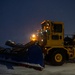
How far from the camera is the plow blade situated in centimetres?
1438

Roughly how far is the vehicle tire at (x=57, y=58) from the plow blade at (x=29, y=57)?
6.32 ft

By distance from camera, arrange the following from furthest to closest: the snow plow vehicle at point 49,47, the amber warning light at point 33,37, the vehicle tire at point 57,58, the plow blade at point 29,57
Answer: the amber warning light at point 33,37 → the vehicle tire at point 57,58 → the snow plow vehicle at point 49,47 → the plow blade at point 29,57

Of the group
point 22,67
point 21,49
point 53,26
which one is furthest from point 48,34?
point 22,67

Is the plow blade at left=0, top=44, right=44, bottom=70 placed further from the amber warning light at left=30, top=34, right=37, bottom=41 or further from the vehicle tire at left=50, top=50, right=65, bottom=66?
the amber warning light at left=30, top=34, right=37, bottom=41

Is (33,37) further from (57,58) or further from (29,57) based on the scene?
(29,57)

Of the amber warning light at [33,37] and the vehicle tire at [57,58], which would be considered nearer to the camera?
the vehicle tire at [57,58]

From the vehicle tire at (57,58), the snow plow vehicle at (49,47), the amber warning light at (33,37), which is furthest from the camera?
the amber warning light at (33,37)

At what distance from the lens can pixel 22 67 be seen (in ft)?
47.3

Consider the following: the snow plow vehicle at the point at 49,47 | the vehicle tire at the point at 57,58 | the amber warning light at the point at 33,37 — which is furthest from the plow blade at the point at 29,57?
the amber warning light at the point at 33,37

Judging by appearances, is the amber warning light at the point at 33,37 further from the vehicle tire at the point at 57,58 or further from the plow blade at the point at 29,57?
the plow blade at the point at 29,57

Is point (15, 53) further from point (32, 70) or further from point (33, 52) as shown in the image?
point (32, 70)

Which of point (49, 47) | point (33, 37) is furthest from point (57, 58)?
point (33, 37)

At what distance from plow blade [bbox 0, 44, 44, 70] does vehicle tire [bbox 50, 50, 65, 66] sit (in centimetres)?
193

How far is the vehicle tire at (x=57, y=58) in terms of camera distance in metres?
16.2
